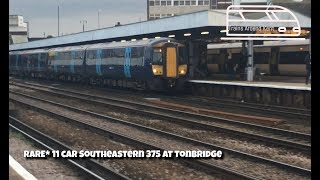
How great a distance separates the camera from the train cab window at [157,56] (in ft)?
78.4

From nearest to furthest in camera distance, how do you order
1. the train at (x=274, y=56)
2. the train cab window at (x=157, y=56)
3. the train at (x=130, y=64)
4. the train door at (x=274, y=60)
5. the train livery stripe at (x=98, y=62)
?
the train cab window at (x=157, y=56) → the train at (x=130, y=64) → the train at (x=274, y=56) → the train livery stripe at (x=98, y=62) → the train door at (x=274, y=60)

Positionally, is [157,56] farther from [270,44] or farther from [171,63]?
[270,44]

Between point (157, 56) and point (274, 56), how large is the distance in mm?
11056

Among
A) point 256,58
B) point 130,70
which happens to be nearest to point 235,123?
point 130,70

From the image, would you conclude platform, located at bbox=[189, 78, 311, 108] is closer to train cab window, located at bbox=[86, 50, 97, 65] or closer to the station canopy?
the station canopy

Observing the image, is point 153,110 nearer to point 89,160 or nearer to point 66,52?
point 89,160

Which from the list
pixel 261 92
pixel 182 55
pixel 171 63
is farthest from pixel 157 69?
pixel 261 92

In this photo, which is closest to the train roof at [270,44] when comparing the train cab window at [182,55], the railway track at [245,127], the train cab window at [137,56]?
the train cab window at [182,55]

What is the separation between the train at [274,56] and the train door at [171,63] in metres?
8.12

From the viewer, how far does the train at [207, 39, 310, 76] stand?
1147 inches

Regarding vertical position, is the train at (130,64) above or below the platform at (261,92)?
above

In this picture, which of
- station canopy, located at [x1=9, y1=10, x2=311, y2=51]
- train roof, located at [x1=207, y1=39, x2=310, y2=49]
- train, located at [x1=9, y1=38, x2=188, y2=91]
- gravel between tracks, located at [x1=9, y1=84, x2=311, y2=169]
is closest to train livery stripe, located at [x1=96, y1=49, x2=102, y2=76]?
train, located at [x1=9, y1=38, x2=188, y2=91]

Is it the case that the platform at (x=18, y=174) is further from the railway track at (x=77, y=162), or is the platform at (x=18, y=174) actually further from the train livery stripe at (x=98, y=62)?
the train livery stripe at (x=98, y=62)

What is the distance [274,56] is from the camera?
31219 mm
